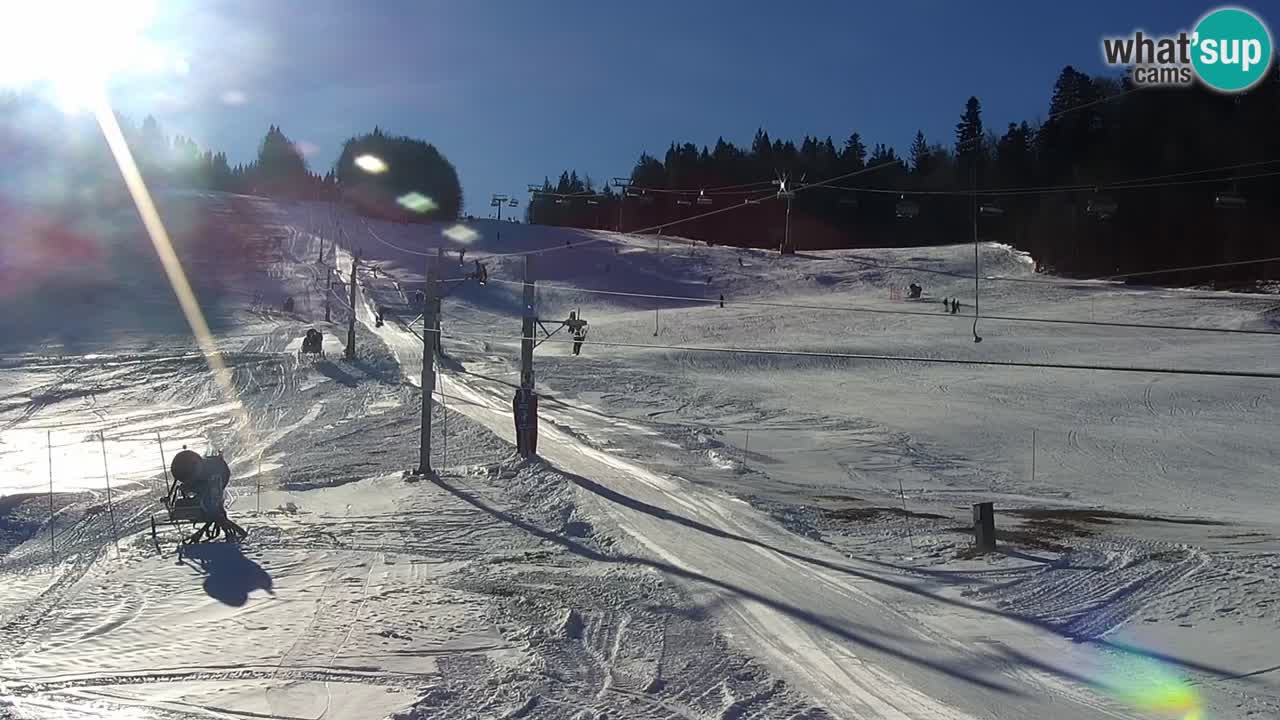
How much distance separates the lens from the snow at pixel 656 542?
1123cm

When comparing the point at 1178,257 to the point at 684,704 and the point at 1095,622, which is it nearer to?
the point at 1095,622

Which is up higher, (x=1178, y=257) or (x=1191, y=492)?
(x=1178, y=257)

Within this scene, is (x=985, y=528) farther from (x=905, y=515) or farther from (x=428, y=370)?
(x=428, y=370)

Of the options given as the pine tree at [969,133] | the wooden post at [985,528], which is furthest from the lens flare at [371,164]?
the wooden post at [985,528]

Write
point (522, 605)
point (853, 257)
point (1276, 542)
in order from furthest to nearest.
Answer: point (853, 257), point (1276, 542), point (522, 605)

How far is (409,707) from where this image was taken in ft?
34.1

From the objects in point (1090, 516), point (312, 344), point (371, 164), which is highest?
point (371, 164)

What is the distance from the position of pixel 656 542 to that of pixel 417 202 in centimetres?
13865

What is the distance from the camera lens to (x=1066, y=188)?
37.0 meters

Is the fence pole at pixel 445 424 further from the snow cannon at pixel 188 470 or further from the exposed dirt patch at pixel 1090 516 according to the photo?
the exposed dirt patch at pixel 1090 516

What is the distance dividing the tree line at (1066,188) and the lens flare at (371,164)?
2896cm

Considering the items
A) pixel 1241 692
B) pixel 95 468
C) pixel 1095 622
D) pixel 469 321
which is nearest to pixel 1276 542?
pixel 1095 622

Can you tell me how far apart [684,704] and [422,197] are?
14709 centimetres

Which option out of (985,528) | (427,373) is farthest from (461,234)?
(985,528)
